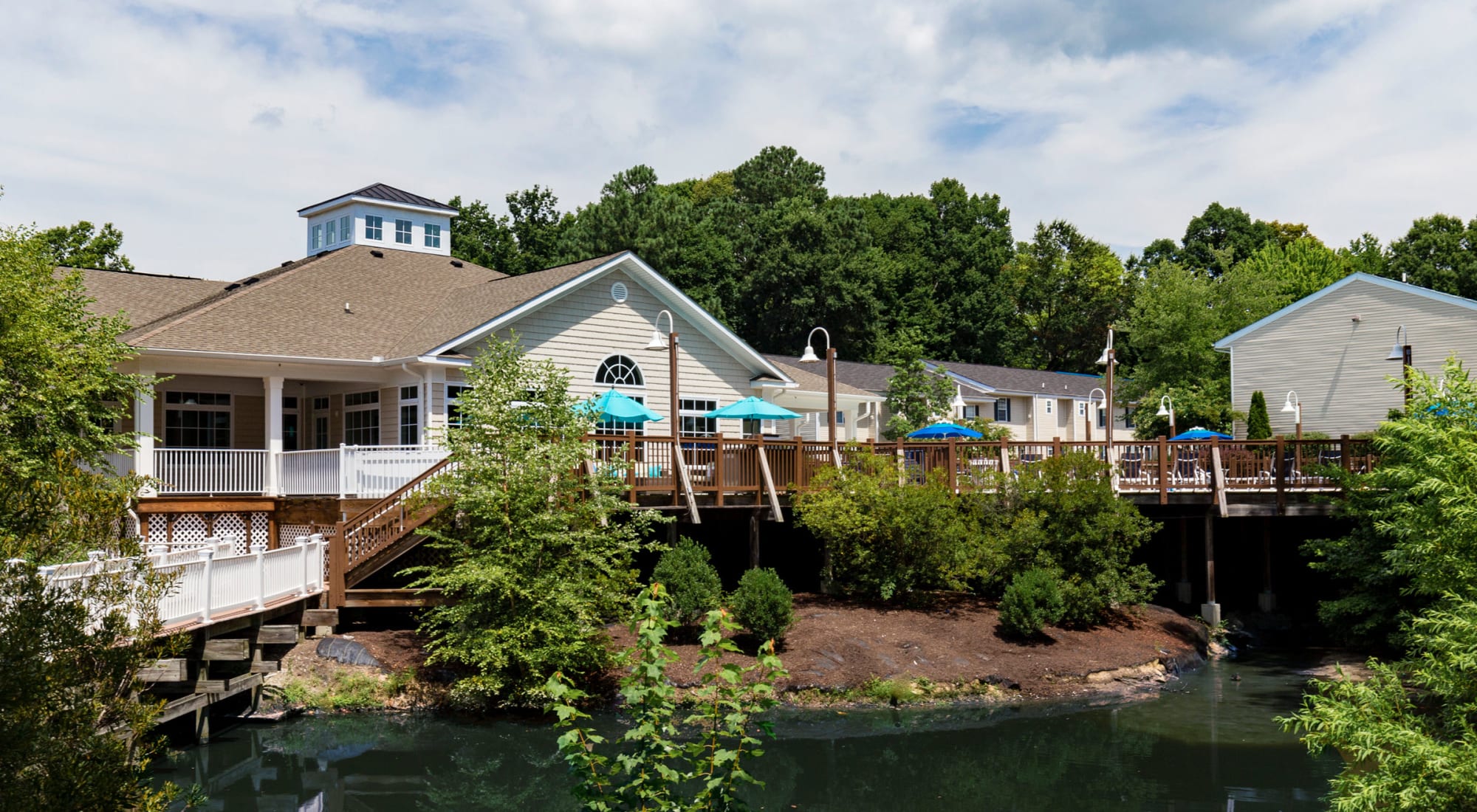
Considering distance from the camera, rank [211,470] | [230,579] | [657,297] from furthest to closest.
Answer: [657,297] → [211,470] → [230,579]

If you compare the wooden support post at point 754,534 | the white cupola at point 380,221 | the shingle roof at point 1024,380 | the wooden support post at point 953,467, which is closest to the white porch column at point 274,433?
the wooden support post at point 754,534

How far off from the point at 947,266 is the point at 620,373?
41539mm

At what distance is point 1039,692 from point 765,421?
1456 cm

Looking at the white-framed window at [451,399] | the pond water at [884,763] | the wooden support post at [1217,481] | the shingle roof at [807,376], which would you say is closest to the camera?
the pond water at [884,763]

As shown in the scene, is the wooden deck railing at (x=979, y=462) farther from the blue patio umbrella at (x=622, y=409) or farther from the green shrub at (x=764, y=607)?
the green shrub at (x=764, y=607)

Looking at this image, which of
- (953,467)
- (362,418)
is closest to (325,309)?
(362,418)

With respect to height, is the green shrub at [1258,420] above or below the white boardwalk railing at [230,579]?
above

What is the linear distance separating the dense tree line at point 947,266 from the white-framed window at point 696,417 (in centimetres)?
A: 1689

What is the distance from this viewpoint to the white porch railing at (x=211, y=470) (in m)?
22.9

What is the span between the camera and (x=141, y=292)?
92.3 ft

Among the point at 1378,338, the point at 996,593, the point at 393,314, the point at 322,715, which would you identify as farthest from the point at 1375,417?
the point at 322,715

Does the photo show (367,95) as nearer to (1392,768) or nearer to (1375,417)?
(1392,768)

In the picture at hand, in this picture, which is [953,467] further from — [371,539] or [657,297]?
[371,539]

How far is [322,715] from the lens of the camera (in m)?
18.4
